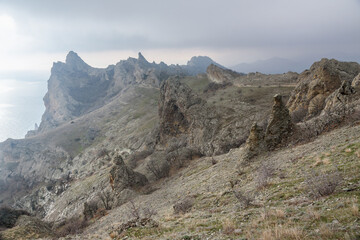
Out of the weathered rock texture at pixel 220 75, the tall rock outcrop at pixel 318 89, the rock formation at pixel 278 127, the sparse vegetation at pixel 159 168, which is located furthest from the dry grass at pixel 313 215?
the weathered rock texture at pixel 220 75

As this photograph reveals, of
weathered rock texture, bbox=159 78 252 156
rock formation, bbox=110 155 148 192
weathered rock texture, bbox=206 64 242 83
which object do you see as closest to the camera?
rock formation, bbox=110 155 148 192

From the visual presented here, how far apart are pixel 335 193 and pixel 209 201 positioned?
8244mm

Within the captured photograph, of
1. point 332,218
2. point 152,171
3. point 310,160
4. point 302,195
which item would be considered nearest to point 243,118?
point 152,171

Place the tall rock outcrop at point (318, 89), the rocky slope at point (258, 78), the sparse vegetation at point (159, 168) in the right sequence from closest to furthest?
the tall rock outcrop at point (318, 89) → the sparse vegetation at point (159, 168) → the rocky slope at point (258, 78)

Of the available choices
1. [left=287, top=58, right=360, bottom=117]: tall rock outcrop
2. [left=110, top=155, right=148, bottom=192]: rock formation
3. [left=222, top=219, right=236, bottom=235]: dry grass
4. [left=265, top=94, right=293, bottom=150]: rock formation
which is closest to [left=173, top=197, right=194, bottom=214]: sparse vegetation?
[left=222, top=219, right=236, bottom=235]: dry grass

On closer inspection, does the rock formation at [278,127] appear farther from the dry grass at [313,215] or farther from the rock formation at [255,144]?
the dry grass at [313,215]

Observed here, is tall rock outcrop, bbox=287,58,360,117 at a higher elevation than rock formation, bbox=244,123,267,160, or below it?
higher

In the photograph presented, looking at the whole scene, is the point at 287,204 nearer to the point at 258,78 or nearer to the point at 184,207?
the point at 184,207

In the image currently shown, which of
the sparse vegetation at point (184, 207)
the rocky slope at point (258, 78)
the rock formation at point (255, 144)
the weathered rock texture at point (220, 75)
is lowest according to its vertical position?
the sparse vegetation at point (184, 207)

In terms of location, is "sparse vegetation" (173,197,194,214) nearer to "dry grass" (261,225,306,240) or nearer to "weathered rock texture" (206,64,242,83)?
"dry grass" (261,225,306,240)

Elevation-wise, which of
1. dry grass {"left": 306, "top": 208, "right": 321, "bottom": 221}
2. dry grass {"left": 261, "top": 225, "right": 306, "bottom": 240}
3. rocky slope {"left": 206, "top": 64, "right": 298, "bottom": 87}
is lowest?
dry grass {"left": 306, "top": 208, "right": 321, "bottom": 221}

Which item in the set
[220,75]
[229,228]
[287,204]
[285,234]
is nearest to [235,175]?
[287,204]

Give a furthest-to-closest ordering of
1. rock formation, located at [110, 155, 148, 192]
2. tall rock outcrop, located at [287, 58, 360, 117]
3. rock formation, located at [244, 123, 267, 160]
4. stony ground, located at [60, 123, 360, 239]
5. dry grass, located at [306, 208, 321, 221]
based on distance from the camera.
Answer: rock formation, located at [110, 155, 148, 192] < tall rock outcrop, located at [287, 58, 360, 117] < rock formation, located at [244, 123, 267, 160] < dry grass, located at [306, 208, 321, 221] < stony ground, located at [60, 123, 360, 239]

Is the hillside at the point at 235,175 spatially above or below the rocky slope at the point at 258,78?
below
